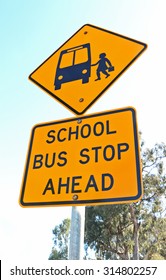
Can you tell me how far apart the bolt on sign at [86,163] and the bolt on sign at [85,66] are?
0.73ft

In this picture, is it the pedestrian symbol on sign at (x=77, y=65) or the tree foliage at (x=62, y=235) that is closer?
the pedestrian symbol on sign at (x=77, y=65)

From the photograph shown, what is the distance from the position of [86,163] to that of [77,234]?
1.30ft

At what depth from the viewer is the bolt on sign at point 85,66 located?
70.1 inches

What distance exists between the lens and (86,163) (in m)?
1.47

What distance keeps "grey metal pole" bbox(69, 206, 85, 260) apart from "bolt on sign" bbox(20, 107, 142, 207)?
0.07 m

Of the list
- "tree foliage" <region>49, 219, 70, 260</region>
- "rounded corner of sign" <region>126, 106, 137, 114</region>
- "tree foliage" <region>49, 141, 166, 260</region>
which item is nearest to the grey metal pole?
"rounded corner of sign" <region>126, 106, 137, 114</region>

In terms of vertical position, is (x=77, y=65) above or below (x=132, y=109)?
above

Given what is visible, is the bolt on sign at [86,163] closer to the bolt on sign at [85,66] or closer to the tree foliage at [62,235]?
the bolt on sign at [85,66]

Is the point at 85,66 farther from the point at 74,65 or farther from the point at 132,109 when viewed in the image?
the point at 132,109

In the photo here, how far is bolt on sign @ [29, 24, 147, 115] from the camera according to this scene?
5.84ft

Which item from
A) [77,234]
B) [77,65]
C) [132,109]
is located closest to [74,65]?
[77,65]

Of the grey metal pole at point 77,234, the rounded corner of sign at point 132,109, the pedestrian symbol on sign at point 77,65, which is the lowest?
the grey metal pole at point 77,234

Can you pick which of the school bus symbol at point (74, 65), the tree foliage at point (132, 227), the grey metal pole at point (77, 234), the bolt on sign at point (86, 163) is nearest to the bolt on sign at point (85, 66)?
the school bus symbol at point (74, 65)

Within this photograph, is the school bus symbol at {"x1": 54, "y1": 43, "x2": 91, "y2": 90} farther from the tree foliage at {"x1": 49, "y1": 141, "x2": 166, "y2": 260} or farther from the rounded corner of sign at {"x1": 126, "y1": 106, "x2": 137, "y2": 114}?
the tree foliage at {"x1": 49, "y1": 141, "x2": 166, "y2": 260}
